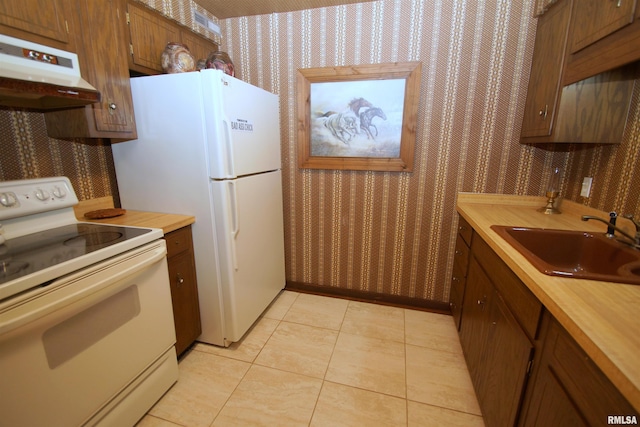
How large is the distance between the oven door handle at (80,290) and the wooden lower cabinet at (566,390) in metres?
1.53

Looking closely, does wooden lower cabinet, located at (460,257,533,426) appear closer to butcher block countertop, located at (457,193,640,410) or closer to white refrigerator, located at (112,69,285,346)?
butcher block countertop, located at (457,193,640,410)

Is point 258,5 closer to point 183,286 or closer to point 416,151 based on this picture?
point 416,151

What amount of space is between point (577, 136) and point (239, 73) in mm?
2388

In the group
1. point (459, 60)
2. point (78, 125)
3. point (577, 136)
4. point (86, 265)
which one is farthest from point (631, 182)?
point (78, 125)

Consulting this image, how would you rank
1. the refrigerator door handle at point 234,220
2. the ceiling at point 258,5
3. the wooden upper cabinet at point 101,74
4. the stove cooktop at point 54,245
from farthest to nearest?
the ceiling at point 258,5
the refrigerator door handle at point 234,220
the wooden upper cabinet at point 101,74
the stove cooktop at point 54,245

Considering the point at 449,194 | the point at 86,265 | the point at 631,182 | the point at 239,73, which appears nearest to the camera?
the point at 86,265

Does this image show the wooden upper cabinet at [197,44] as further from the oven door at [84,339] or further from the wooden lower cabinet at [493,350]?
the wooden lower cabinet at [493,350]

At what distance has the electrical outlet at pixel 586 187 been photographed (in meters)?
1.65

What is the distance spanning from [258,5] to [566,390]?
2683mm

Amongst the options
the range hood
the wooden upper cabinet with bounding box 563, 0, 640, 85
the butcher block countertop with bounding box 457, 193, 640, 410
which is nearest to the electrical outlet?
the butcher block countertop with bounding box 457, 193, 640, 410

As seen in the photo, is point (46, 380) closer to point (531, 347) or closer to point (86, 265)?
point (86, 265)

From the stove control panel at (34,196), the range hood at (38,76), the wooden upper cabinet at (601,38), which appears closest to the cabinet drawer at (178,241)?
the stove control panel at (34,196)

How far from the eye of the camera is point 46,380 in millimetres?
961

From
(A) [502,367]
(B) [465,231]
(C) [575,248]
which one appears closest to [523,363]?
(A) [502,367]
